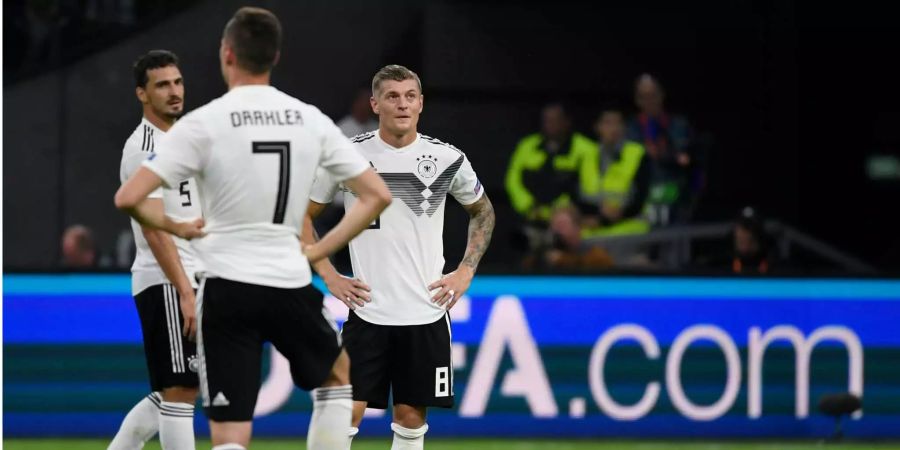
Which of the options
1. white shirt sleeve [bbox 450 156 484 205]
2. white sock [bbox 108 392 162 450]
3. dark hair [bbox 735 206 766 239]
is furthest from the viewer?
dark hair [bbox 735 206 766 239]

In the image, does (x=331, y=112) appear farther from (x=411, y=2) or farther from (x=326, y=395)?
(x=326, y=395)

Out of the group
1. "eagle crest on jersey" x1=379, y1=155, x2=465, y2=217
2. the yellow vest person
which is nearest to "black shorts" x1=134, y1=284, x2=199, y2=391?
"eagle crest on jersey" x1=379, y1=155, x2=465, y2=217

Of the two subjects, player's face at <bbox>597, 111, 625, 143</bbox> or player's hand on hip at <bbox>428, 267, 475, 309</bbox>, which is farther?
player's face at <bbox>597, 111, 625, 143</bbox>

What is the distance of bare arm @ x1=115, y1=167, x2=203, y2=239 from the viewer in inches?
222

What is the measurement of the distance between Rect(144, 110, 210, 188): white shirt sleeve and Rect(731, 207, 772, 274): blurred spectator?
226 inches

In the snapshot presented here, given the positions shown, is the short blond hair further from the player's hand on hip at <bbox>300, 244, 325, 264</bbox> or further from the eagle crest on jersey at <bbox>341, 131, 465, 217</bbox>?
the player's hand on hip at <bbox>300, 244, 325, 264</bbox>

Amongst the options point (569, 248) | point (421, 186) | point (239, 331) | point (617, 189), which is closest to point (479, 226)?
point (421, 186)

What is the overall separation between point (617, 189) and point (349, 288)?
4535 mm

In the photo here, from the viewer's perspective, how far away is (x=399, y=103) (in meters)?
7.16

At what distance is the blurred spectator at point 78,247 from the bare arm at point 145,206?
5.22 m

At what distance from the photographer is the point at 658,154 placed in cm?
1141

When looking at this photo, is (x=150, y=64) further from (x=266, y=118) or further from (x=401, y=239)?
(x=266, y=118)

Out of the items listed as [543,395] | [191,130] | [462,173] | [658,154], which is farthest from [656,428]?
[191,130]

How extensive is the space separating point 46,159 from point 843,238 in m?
5.23
